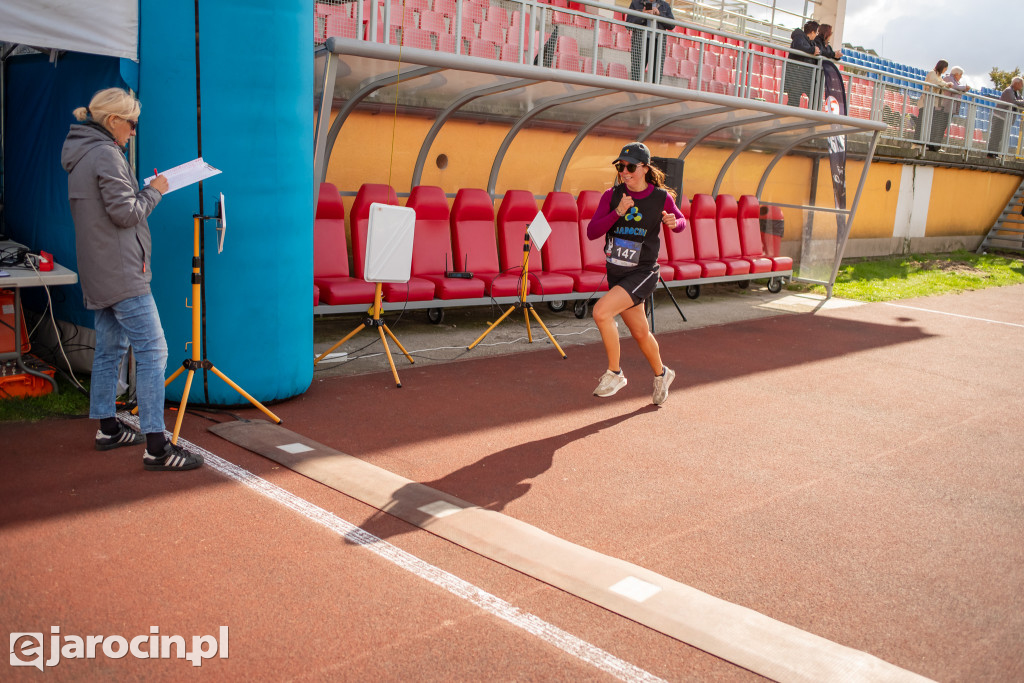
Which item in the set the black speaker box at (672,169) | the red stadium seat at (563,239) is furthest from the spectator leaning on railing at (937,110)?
the red stadium seat at (563,239)

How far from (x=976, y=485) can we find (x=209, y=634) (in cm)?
454

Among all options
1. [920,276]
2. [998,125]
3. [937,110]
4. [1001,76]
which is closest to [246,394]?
[920,276]

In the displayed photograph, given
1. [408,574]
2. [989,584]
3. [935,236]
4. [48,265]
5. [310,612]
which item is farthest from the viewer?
[935,236]

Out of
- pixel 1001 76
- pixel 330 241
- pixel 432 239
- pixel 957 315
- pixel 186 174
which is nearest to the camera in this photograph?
pixel 186 174

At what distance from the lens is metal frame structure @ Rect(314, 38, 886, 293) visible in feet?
25.9

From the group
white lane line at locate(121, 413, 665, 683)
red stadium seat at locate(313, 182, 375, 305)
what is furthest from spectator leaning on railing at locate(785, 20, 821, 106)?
white lane line at locate(121, 413, 665, 683)

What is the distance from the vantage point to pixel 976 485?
5.40 metres

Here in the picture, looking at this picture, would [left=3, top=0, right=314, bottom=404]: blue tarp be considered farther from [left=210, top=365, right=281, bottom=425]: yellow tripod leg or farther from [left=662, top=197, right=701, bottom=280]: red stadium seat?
[left=662, top=197, right=701, bottom=280]: red stadium seat

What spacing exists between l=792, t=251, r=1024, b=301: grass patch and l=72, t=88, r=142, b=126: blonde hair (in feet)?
38.4

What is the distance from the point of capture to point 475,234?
399 inches

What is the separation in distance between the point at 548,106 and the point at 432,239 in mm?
2179

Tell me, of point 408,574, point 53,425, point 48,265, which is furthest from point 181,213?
point 408,574

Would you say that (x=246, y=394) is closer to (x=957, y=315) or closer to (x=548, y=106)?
(x=548, y=106)

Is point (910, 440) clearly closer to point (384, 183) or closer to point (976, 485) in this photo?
point (976, 485)
